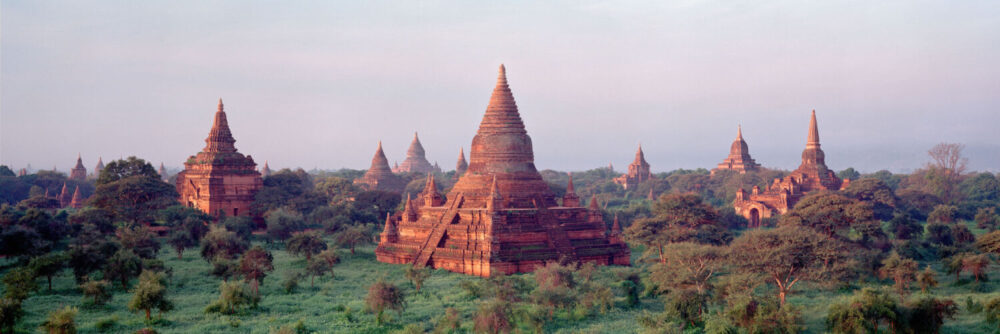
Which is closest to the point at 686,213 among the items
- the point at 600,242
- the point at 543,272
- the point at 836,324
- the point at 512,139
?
the point at 600,242

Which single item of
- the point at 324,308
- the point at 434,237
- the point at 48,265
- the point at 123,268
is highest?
the point at 434,237

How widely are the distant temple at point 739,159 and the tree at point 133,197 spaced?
94706 mm

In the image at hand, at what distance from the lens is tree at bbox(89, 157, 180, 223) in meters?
57.3

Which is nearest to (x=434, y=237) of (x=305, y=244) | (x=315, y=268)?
(x=305, y=244)

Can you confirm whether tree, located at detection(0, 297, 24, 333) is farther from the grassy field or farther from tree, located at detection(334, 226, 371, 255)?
tree, located at detection(334, 226, 371, 255)

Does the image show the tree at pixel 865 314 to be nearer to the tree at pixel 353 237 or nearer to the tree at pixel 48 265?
the tree at pixel 353 237

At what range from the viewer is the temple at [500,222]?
141 ft

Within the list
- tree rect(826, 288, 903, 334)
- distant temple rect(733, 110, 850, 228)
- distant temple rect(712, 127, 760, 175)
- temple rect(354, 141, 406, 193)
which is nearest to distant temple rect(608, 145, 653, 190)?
distant temple rect(712, 127, 760, 175)

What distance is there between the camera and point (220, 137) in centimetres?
6838

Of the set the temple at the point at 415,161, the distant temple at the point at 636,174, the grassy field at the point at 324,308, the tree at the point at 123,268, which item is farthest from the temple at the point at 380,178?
the tree at the point at 123,268

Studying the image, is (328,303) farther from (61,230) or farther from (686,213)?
(686,213)

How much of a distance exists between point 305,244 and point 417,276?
11921mm

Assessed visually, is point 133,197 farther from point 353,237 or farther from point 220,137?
point 353,237

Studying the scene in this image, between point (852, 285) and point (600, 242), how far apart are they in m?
13.0
